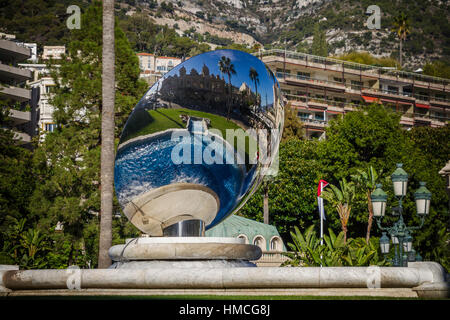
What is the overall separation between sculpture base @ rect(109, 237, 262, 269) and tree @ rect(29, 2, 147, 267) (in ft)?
55.3

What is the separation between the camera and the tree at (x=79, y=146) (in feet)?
96.8

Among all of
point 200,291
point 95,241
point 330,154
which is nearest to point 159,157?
point 200,291

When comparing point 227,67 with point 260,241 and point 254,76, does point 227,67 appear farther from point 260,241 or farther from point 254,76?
point 260,241

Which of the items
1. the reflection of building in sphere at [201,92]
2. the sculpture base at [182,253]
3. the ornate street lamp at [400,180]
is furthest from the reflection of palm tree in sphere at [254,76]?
the ornate street lamp at [400,180]

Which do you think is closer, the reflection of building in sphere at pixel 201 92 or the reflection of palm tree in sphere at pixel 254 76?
the reflection of building in sphere at pixel 201 92

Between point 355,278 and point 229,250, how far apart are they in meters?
3.01

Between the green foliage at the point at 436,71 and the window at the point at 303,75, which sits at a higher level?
the green foliage at the point at 436,71

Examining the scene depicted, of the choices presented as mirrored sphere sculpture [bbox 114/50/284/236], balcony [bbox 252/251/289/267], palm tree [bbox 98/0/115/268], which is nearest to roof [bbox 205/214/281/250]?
balcony [bbox 252/251/289/267]

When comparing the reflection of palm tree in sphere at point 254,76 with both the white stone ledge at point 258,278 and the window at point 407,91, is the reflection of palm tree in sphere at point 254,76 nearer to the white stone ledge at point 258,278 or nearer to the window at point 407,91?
the white stone ledge at point 258,278

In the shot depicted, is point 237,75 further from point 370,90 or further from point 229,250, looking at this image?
point 370,90

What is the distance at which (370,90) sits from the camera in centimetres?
7594

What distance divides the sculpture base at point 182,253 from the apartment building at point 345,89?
55292 millimetres

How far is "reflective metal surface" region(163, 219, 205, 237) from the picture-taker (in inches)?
511

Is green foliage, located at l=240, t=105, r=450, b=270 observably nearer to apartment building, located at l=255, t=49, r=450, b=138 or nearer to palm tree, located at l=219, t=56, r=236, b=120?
palm tree, located at l=219, t=56, r=236, b=120
